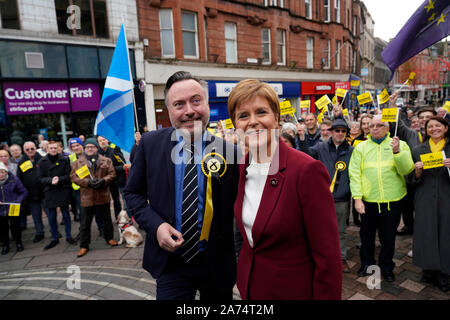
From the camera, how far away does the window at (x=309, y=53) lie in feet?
73.0

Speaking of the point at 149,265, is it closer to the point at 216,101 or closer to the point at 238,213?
the point at 238,213

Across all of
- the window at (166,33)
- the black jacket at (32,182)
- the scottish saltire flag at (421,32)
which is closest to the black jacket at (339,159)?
the scottish saltire flag at (421,32)

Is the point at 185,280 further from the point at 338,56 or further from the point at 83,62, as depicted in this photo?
the point at 338,56

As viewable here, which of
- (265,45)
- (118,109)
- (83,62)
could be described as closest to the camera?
(118,109)

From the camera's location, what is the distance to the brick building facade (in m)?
14.0

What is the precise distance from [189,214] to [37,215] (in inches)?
217

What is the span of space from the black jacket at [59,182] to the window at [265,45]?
15667 mm

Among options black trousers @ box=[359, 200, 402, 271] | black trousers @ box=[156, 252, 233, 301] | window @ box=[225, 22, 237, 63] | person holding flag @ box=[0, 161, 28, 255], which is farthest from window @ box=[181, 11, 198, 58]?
black trousers @ box=[156, 252, 233, 301]

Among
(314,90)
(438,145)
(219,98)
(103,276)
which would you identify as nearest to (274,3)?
(314,90)

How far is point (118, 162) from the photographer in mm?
6836

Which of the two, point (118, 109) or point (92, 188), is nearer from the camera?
point (118, 109)

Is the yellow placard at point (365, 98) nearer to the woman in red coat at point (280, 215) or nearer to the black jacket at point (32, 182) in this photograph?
the woman in red coat at point (280, 215)

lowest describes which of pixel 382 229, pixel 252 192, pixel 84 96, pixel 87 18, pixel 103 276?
pixel 103 276
